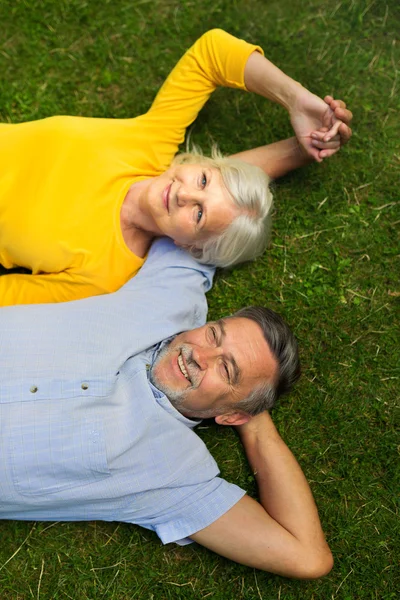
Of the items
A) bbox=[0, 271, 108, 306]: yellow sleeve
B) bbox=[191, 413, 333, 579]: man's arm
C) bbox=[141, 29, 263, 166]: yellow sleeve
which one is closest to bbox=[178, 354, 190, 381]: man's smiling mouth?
bbox=[191, 413, 333, 579]: man's arm

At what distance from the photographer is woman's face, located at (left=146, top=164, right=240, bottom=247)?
161 inches

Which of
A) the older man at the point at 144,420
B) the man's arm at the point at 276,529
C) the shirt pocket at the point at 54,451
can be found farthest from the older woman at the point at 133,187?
Result: the man's arm at the point at 276,529

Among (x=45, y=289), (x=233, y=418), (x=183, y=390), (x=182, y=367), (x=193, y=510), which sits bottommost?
(x=193, y=510)

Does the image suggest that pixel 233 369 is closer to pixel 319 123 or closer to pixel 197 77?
pixel 319 123

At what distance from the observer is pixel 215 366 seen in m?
3.70

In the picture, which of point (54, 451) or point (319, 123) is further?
point (319, 123)

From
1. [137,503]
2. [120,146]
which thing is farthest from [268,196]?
[137,503]

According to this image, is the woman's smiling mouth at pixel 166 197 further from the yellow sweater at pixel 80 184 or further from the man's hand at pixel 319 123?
the man's hand at pixel 319 123

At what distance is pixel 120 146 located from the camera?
4410 millimetres

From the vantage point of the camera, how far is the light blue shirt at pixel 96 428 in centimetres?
351

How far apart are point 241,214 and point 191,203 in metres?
0.41

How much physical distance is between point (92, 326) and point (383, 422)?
2511 mm

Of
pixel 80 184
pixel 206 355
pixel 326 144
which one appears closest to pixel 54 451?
pixel 206 355

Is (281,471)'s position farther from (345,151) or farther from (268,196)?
(345,151)
